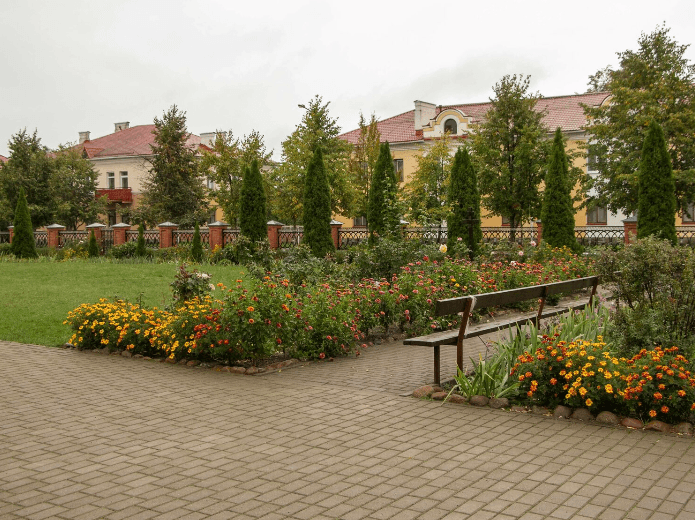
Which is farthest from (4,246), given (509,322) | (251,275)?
(509,322)

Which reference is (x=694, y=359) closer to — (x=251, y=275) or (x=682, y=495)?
(x=682, y=495)

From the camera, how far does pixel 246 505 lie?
12.6 ft

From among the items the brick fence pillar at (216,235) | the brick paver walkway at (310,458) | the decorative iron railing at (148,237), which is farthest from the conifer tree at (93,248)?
the brick paver walkway at (310,458)

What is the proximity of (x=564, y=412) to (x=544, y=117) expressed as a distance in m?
32.2

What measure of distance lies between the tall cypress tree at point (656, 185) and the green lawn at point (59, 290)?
1325 cm

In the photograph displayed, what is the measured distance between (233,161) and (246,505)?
36134 mm

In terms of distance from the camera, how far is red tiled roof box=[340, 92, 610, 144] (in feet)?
129

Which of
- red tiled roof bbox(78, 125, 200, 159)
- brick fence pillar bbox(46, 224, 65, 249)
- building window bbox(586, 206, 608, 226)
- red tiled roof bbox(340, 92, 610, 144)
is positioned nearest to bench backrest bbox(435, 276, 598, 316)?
red tiled roof bbox(340, 92, 610, 144)

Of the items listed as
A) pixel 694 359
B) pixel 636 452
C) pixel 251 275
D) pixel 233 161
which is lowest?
pixel 636 452

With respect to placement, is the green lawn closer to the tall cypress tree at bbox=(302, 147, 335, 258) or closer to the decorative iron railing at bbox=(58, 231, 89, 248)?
the tall cypress tree at bbox=(302, 147, 335, 258)

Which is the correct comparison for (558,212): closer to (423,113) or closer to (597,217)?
(597,217)

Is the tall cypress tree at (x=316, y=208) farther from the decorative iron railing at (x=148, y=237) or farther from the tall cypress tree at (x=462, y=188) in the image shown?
the decorative iron railing at (x=148, y=237)

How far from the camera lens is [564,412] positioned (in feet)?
18.5

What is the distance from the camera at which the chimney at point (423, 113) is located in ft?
146
